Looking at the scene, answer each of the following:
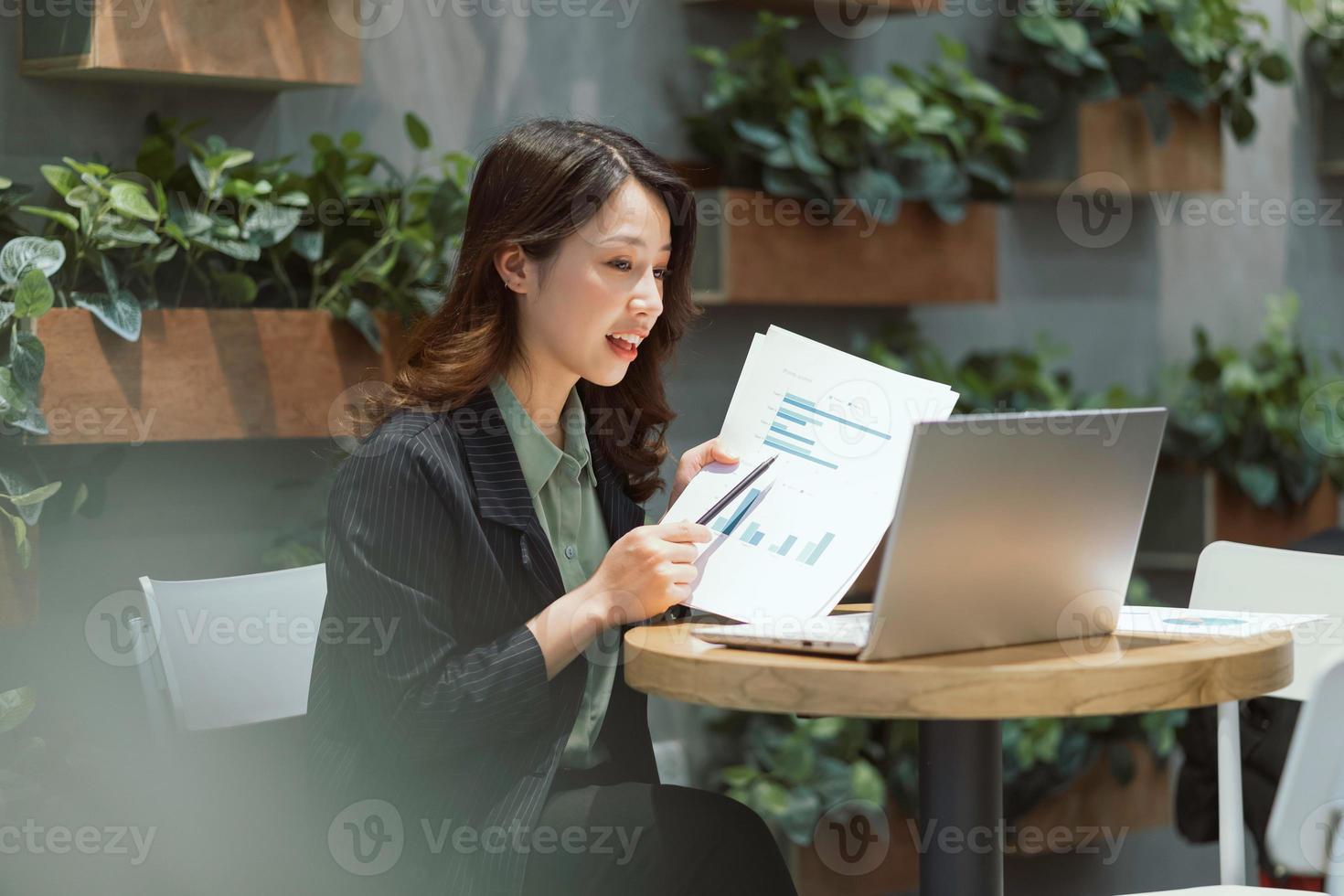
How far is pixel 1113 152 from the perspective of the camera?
3684 millimetres

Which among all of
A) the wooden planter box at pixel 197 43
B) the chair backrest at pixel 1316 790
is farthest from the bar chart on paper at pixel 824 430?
the wooden planter box at pixel 197 43

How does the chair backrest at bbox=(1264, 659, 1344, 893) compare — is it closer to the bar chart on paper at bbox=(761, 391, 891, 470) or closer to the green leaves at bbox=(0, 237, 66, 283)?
the bar chart on paper at bbox=(761, 391, 891, 470)

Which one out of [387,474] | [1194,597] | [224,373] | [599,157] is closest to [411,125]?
[224,373]

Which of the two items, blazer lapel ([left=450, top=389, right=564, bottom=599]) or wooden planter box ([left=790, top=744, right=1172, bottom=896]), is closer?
blazer lapel ([left=450, top=389, right=564, bottom=599])

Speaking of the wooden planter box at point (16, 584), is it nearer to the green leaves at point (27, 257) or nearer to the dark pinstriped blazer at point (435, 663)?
the green leaves at point (27, 257)

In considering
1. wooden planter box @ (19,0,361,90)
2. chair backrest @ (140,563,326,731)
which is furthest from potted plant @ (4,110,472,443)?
chair backrest @ (140,563,326,731)

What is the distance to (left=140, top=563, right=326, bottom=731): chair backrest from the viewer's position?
6.23 ft

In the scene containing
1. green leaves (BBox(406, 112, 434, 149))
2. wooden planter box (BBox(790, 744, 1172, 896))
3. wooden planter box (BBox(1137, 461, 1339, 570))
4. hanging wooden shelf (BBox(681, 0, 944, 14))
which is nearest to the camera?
green leaves (BBox(406, 112, 434, 149))

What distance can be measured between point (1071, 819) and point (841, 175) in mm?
1585

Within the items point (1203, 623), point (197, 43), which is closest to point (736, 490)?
point (1203, 623)

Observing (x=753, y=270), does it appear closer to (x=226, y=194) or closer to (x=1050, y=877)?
(x=226, y=194)

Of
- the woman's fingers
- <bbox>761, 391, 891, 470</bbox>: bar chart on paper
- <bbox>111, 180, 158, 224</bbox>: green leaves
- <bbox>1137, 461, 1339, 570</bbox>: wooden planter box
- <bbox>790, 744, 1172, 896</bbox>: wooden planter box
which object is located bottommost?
<bbox>790, 744, 1172, 896</bbox>: wooden planter box

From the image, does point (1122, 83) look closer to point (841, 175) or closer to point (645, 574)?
point (841, 175)

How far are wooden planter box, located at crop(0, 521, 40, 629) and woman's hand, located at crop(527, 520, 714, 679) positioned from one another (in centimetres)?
98
